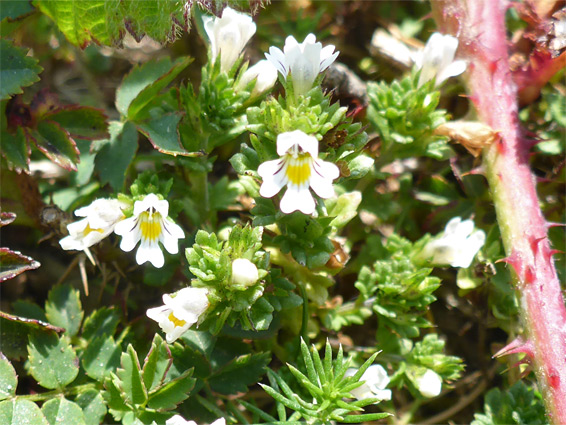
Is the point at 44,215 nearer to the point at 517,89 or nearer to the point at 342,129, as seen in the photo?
the point at 342,129

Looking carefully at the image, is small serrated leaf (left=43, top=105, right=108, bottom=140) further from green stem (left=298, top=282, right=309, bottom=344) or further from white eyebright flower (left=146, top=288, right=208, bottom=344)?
green stem (left=298, top=282, right=309, bottom=344)

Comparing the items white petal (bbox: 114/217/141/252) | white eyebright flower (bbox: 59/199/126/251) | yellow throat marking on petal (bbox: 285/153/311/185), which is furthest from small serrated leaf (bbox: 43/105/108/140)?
yellow throat marking on petal (bbox: 285/153/311/185)

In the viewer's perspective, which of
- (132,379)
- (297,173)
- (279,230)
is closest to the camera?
(297,173)

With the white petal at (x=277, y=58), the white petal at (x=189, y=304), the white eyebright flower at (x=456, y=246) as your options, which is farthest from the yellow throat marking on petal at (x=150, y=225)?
the white eyebright flower at (x=456, y=246)

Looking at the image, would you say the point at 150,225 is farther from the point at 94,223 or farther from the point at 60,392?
the point at 60,392

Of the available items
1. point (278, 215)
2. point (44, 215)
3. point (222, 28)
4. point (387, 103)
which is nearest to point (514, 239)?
point (387, 103)

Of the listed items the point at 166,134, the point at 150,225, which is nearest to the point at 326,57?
the point at 166,134
